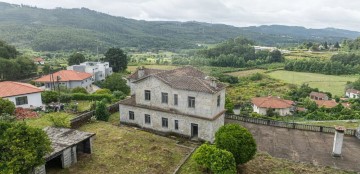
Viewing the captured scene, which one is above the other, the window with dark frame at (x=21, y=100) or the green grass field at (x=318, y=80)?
the window with dark frame at (x=21, y=100)

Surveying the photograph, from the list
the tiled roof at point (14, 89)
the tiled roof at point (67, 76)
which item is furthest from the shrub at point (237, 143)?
the tiled roof at point (67, 76)

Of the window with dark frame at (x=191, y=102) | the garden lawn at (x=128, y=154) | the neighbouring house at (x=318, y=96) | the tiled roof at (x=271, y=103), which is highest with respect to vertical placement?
the window with dark frame at (x=191, y=102)

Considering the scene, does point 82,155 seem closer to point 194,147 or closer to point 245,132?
point 194,147

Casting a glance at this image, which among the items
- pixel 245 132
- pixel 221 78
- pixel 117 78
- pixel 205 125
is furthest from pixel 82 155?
pixel 221 78

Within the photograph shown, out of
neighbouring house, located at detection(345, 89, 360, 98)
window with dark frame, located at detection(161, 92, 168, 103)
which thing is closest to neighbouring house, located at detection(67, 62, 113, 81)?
window with dark frame, located at detection(161, 92, 168, 103)

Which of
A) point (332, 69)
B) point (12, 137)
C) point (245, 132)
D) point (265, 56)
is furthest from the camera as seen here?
point (265, 56)

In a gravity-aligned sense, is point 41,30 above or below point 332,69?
above

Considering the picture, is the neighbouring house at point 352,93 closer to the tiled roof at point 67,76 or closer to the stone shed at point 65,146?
the tiled roof at point 67,76

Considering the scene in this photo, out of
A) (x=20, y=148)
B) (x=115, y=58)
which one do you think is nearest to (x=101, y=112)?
(x=20, y=148)
